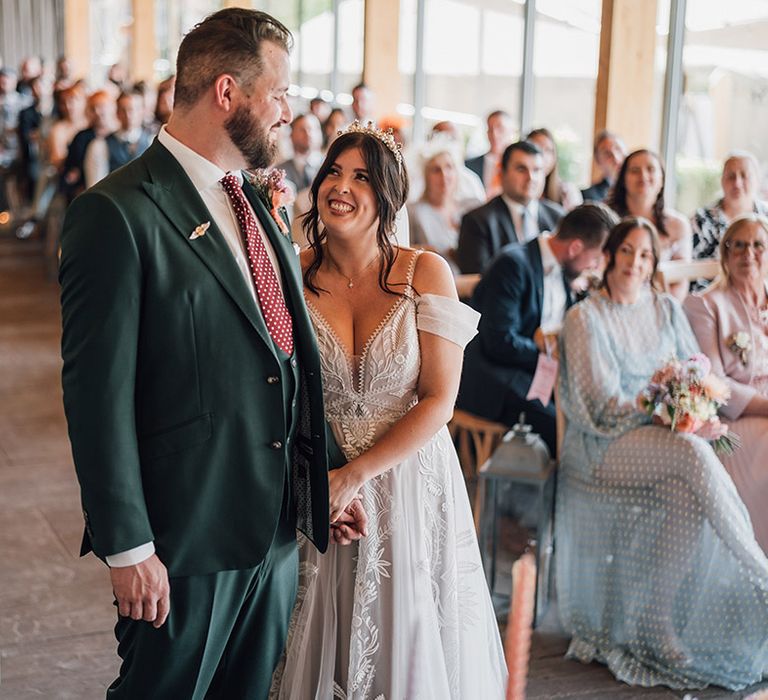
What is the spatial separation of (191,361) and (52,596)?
7.19ft

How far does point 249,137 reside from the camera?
1.86 metres

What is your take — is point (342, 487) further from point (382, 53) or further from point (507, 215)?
point (382, 53)

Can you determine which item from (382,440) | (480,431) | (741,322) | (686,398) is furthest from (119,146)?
(382,440)

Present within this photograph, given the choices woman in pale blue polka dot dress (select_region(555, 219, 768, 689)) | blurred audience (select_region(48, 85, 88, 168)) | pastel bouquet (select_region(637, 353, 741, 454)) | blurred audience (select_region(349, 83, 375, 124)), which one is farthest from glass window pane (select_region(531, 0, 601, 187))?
pastel bouquet (select_region(637, 353, 741, 454))

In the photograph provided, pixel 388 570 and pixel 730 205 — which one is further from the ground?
pixel 730 205

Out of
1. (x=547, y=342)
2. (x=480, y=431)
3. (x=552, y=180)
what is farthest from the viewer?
(x=552, y=180)

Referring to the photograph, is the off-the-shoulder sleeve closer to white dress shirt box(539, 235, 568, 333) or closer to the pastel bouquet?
the pastel bouquet

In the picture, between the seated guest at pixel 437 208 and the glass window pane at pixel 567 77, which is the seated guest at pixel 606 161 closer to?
the seated guest at pixel 437 208

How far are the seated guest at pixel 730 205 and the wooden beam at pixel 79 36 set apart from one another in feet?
46.8

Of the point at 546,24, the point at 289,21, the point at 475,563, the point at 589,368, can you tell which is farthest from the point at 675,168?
the point at 289,21

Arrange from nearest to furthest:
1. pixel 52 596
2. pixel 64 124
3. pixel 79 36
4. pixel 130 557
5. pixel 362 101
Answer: pixel 130 557
pixel 52 596
pixel 362 101
pixel 64 124
pixel 79 36

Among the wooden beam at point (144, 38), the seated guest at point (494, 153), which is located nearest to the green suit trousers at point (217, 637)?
the seated guest at point (494, 153)

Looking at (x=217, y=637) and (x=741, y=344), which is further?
(x=741, y=344)

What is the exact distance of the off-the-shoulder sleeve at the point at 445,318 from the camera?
2357mm
